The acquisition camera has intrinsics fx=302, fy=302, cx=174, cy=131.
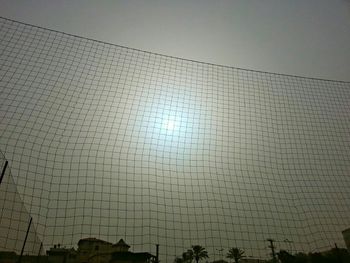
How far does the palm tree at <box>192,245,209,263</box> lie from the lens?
9.05ft

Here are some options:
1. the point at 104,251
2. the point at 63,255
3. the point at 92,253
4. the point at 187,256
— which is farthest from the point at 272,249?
the point at 63,255

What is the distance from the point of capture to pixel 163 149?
10.9 ft

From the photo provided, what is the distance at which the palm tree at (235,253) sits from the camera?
283 cm

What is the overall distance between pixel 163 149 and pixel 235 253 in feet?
4.18

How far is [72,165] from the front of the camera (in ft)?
10.00

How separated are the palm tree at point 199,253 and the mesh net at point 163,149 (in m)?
0.06

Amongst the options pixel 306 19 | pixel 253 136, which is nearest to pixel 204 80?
pixel 253 136

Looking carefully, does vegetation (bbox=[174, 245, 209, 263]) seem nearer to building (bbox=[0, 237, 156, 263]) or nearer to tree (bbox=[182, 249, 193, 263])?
tree (bbox=[182, 249, 193, 263])

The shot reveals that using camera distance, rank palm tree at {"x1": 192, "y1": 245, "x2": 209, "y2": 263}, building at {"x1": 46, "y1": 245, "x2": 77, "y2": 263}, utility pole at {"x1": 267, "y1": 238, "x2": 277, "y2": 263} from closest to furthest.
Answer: palm tree at {"x1": 192, "y1": 245, "x2": 209, "y2": 263} < utility pole at {"x1": 267, "y1": 238, "x2": 277, "y2": 263} < building at {"x1": 46, "y1": 245, "x2": 77, "y2": 263}

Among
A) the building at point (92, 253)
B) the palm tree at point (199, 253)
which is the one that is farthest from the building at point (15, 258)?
the palm tree at point (199, 253)

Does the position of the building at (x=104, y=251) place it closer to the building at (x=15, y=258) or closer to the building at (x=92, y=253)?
the building at (x=92, y=253)

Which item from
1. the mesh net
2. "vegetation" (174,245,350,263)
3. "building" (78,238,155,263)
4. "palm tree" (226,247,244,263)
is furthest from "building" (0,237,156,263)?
"palm tree" (226,247,244,263)

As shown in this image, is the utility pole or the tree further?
the utility pole

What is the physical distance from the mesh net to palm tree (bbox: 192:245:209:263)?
0.06 metres
